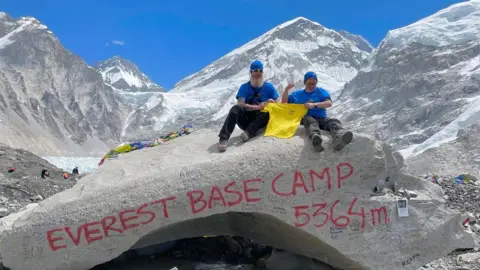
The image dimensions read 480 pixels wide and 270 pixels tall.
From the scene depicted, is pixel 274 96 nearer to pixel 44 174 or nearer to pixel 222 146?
pixel 222 146

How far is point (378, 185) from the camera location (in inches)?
290

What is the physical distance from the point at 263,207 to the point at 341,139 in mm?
1625

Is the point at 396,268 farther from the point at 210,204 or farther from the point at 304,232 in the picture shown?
the point at 210,204

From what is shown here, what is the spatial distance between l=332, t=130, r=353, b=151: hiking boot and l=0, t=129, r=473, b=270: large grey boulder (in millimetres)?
119

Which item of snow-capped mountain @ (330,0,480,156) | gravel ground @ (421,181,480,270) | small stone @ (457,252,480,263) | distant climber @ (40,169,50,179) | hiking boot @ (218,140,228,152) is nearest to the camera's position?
hiking boot @ (218,140,228,152)

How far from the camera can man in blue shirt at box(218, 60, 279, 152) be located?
7.66m

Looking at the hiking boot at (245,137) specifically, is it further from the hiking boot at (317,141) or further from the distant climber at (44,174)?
the distant climber at (44,174)

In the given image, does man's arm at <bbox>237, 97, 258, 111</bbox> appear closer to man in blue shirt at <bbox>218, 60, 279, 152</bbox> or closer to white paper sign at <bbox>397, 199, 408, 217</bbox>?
man in blue shirt at <bbox>218, 60, 279, 152</bbox>

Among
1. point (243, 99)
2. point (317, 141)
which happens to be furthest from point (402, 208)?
point (243, 99)

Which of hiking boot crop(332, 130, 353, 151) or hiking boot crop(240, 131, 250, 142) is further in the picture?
hiking boot crop(240, 131, 250, 142)

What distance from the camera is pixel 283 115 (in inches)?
306

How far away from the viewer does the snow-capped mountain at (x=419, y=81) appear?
330 ft

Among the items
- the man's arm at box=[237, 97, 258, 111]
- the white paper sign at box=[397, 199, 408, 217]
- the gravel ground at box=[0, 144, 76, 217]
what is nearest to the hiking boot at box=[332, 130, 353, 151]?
the white paper sign at box=[397, 199, 408, 217]

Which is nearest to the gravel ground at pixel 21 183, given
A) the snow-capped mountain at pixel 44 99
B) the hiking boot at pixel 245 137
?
the hiking boot at pixel 245 137
